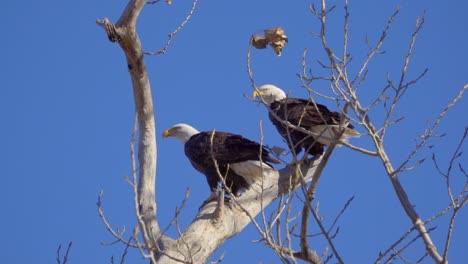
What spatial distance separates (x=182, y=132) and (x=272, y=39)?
131 inches

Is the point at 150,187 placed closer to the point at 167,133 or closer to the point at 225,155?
the point at 225,155

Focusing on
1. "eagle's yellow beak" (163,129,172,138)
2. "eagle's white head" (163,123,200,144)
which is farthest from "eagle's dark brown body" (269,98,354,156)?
"eagle's yellow beak" (163,129,172,138)

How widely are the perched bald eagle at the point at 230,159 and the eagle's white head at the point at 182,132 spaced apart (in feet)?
2.06

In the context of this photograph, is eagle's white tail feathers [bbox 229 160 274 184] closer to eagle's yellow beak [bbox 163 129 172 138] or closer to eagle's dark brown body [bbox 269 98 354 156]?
eagle's dark brown body [bbox 269 98 354 156]

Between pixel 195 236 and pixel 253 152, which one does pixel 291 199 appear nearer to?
pixel 195 236

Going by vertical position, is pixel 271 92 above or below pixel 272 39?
above

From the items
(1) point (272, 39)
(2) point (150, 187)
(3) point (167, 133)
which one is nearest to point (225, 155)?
(3) point (167, 133)

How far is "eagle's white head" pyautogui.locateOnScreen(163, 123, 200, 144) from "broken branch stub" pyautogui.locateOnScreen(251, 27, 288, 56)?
3.12 metres

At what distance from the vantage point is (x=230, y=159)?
6496mm

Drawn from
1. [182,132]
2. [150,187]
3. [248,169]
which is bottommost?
[150,187]

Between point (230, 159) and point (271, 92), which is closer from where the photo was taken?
point (230, 159)

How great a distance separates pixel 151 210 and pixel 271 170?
1407 mm

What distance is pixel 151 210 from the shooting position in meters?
4.68

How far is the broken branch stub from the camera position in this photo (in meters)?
4.64
